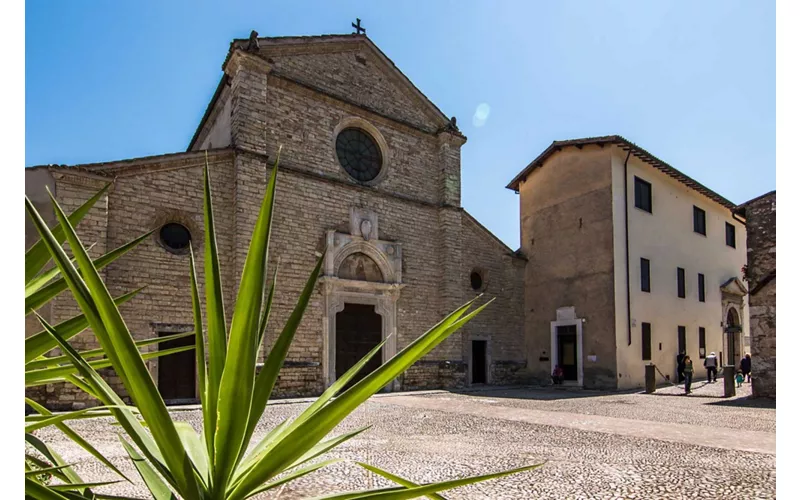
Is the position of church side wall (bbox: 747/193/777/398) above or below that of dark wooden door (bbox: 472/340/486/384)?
above

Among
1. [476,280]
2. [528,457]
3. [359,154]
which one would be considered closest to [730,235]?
[476,280]

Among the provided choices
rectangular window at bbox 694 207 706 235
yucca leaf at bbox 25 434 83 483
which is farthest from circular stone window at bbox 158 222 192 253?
rectangular window at bbox 694 207 706 235

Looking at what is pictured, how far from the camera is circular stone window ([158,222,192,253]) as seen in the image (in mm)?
11625

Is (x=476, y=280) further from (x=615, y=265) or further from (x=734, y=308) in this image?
(x=734, y=308)

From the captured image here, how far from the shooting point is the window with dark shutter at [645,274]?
648 inches

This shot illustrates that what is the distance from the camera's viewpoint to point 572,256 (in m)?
16.8

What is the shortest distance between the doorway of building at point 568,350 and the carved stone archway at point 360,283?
18.7 ft

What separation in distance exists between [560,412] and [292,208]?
7790mm

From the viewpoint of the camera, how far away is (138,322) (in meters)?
10.9

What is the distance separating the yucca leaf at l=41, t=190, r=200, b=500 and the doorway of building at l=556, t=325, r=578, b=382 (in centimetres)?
1653

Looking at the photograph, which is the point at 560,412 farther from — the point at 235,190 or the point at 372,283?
the point at 235,190

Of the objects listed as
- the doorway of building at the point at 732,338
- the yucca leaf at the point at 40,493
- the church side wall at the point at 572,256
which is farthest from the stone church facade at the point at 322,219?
the yucca leaf at the point at 40,493

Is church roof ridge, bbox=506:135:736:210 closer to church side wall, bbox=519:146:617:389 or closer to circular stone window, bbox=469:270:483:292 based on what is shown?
church side wall, bbox=519:146:617:389

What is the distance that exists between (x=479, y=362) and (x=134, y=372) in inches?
663
